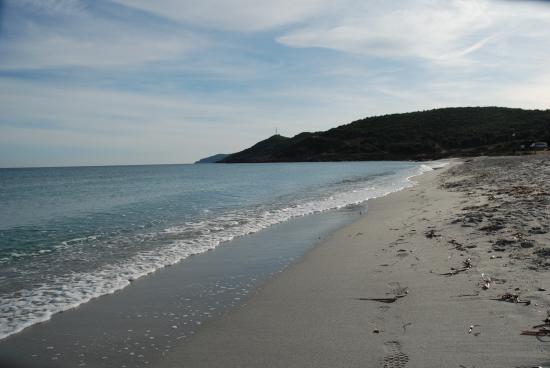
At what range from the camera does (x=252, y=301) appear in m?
6.31

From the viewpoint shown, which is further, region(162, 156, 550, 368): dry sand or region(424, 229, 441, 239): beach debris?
region(424, 229, 441, 239): beach debris

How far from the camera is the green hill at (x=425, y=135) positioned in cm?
10788

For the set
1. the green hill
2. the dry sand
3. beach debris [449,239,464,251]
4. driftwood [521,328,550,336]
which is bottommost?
the dry sand

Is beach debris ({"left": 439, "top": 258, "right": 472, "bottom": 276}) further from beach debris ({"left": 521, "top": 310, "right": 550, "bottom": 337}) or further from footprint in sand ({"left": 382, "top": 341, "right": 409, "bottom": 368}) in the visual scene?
footprint in sand ({"left": 382, "top": 341, "right": 409, "bottom": 368})

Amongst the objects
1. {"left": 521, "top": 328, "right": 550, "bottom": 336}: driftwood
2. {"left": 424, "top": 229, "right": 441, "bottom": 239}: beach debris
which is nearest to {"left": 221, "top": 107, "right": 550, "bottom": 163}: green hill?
{"left": 424, "top": 229, "right": 441, "bottom": 239}: beach debris

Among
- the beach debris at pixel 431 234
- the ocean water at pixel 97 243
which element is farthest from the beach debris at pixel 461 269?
the ocean water at pixel 97 243

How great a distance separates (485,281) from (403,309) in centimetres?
150

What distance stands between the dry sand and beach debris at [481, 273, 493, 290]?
37mm

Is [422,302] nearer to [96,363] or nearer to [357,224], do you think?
[96,363]

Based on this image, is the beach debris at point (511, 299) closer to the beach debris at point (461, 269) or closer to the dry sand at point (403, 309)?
the dry sand at point (403, 309)

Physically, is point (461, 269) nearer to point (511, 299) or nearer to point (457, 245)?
point (511, 299)

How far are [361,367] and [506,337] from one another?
1.53m

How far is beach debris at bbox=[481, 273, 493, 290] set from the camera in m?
5.74

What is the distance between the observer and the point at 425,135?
132 metres
